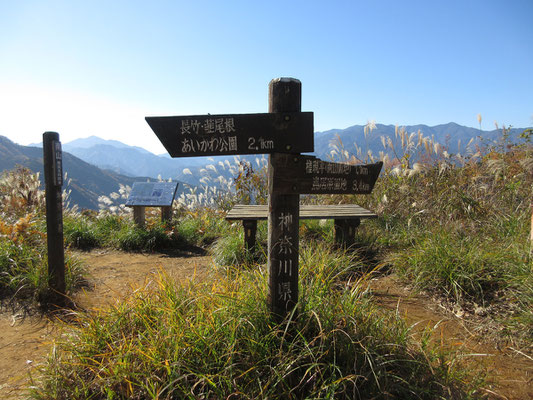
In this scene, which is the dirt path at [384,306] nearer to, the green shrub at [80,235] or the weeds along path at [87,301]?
the weeds along path at [87,301]

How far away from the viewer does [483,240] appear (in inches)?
155

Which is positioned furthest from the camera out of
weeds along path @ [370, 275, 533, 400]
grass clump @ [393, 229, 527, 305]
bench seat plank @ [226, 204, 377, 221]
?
bench seat plank @ [226, 204, 377, 221]

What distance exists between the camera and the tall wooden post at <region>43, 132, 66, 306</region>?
3.23 m

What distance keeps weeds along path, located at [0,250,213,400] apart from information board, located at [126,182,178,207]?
0.98 m

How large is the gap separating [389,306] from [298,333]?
60.4 inches

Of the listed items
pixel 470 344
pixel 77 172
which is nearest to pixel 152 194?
pixel 470 344

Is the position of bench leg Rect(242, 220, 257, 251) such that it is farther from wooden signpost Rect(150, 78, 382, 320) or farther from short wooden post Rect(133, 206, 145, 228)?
short wooden post Rect(133, 206, 145, 228)

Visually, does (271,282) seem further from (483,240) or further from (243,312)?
(483,240)

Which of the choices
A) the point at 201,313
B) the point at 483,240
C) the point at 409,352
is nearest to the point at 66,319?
the point at 201,313

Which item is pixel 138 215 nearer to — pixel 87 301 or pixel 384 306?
pixel 87 301

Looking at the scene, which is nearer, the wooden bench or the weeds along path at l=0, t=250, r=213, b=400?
the weeds along path at l=0, t=250, r=213, b=400

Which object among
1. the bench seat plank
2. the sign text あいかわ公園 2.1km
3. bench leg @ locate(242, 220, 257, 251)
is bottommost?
bench leg @ locate(242, 220, 257, 251)

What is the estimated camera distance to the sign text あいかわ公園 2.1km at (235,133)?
6.10 ft

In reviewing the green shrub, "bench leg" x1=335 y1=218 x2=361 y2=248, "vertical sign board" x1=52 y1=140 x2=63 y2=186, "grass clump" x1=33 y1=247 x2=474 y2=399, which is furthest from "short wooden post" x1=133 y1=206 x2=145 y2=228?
"grass clump" x1=33 y1=247 x2=474 y2=399
